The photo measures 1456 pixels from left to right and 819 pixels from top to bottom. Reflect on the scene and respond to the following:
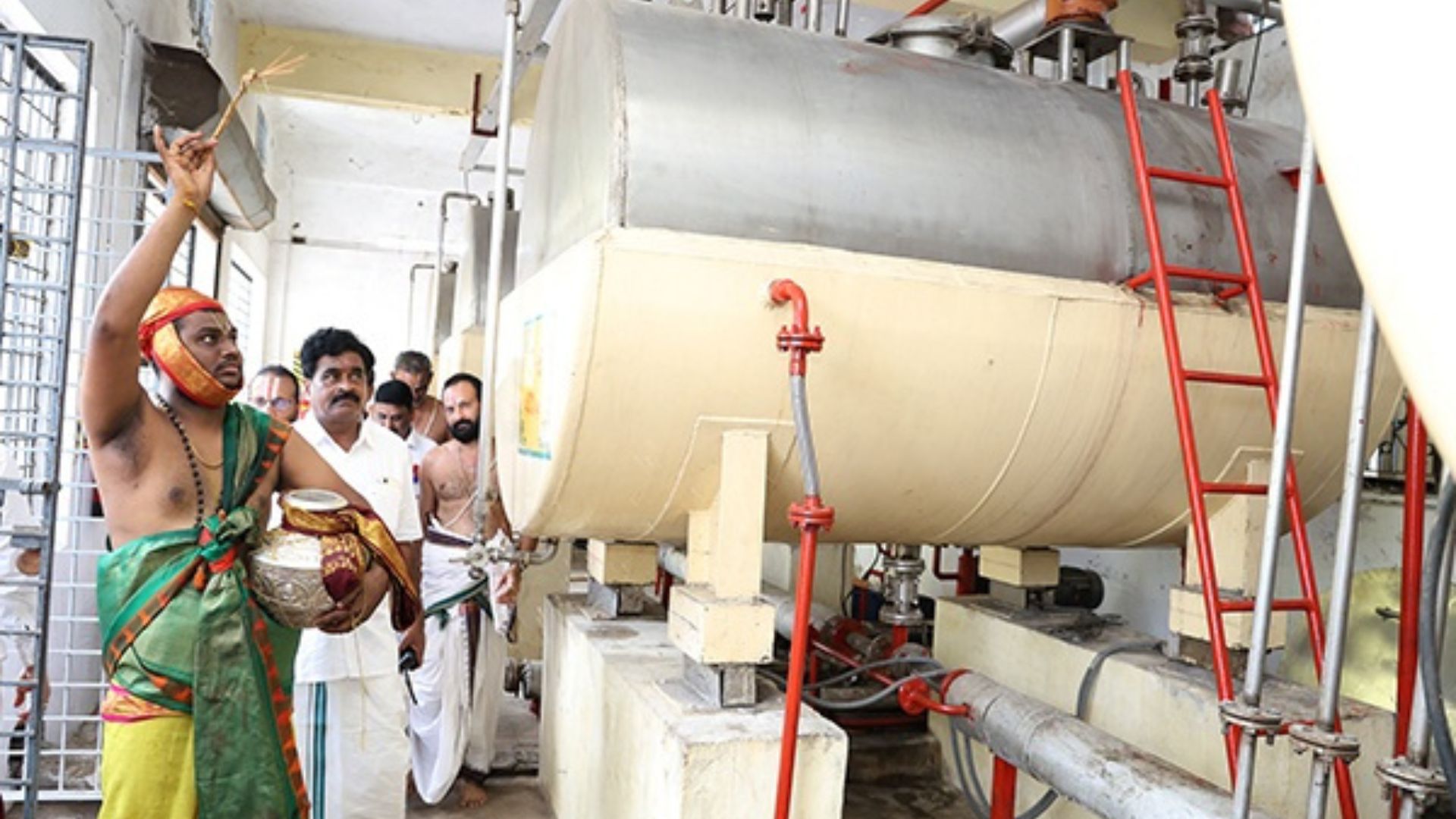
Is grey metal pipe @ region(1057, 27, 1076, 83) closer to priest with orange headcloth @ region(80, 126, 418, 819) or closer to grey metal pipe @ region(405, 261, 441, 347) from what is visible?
priest with orange headcloth @ region(80, 126, 418, 819)

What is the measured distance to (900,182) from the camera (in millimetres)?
2646

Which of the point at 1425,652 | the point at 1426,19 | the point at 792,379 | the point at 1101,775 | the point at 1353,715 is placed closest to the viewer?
the point at 1426,19

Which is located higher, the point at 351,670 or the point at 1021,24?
the point at 1021,24

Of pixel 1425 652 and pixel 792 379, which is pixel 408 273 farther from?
pixel 1425 652

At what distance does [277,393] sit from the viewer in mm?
4566

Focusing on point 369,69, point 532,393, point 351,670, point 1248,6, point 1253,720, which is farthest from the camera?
point 369,69

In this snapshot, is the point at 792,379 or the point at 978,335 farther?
the point at 978,335

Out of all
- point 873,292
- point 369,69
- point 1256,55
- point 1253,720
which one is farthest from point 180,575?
point 369,69

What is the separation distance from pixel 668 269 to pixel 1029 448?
1123 millimetres

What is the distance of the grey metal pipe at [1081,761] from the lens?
2.40 m

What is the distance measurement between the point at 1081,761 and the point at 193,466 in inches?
87.9

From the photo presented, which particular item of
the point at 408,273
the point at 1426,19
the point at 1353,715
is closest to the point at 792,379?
the point at 1426,19

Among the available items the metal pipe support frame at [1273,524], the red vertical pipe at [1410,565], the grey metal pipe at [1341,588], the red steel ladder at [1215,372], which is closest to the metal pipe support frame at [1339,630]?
the grey metal pipe at [1341,588]

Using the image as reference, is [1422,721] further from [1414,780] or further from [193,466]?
[193,466]
